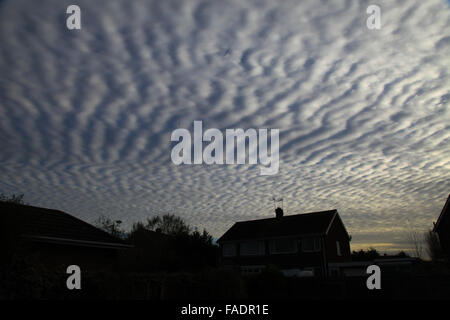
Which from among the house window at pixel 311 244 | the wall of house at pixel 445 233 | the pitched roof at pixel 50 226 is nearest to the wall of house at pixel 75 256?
the pitched roof at pixel 50 226

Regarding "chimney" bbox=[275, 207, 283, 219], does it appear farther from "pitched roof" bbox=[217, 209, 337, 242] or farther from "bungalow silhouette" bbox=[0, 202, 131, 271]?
"bungalow silhouette" bbox=[0, 202, 131, 271]

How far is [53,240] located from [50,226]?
1725 mm

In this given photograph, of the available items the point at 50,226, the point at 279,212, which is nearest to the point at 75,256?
the point at 50,226

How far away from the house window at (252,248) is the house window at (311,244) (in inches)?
194

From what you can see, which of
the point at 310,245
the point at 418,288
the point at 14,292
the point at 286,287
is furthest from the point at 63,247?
the point at 310,245

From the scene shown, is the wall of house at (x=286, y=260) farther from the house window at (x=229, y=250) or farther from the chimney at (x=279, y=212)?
the chimney at (x=279, y=212)

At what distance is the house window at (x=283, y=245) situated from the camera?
36531mm

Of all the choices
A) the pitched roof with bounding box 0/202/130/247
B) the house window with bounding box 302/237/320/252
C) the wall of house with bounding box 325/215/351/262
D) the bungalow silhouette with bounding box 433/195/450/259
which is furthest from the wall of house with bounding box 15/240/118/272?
the bungalow silhouette with bounding box 433/195/450/259

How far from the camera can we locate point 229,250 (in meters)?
41.6

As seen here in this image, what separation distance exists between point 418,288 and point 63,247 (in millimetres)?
19100

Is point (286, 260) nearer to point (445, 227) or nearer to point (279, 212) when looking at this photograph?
point (279, 212)

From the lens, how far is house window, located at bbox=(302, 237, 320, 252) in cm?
3500
